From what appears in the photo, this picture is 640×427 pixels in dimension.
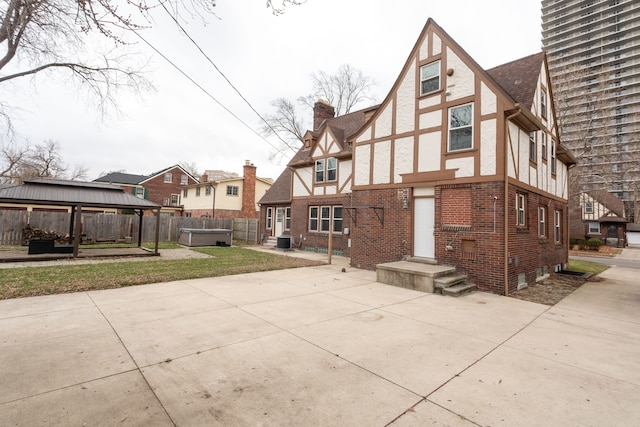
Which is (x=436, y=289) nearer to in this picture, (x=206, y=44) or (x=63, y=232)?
(x=206, y=44)

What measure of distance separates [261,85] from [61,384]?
425 inches

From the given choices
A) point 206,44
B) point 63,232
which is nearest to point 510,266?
point 206,44

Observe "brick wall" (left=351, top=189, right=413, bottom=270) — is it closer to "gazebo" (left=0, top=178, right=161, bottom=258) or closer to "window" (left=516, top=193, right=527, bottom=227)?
"window" (left=516, top=193, right=527, bottom=227)

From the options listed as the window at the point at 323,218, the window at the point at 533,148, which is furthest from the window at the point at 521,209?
the window at the point at 323,218

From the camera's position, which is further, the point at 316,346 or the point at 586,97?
the point at 586,97

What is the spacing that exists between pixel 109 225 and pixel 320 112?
52.3 ft

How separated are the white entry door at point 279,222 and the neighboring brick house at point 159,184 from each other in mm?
21201

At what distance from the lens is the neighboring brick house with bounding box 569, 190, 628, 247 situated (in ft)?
107

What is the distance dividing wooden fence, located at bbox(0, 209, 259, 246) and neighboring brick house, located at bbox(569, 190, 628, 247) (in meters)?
35.9

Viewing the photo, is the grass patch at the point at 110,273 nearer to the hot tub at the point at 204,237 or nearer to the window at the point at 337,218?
the window at the point at 337,218

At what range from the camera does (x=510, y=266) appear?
327 inches

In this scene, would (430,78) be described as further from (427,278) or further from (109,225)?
(109,225)

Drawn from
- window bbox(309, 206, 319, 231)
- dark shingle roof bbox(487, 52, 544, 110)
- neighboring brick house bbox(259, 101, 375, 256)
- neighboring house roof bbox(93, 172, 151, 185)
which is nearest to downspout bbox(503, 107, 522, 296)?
dark shingle roof bbox(487, 52, 544, 110)

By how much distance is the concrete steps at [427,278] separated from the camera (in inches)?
308
